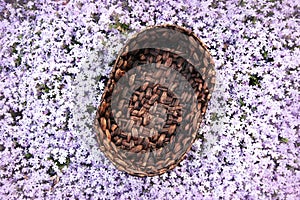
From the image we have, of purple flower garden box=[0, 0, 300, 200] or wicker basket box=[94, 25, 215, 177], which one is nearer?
wicker basket box=[94, 25, 215, 177]

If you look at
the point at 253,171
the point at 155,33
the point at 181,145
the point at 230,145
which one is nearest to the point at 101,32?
the point at 155,33

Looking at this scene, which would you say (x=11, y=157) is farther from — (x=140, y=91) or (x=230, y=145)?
(x=230, y=145)

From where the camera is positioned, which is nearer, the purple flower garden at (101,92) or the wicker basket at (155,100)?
the wicker basket at (155,100)

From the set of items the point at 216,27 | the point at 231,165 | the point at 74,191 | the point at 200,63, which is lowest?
the point at 74,191
